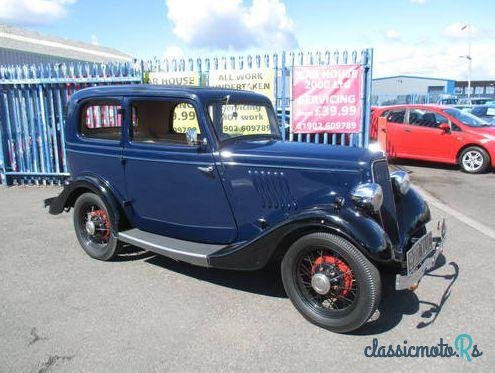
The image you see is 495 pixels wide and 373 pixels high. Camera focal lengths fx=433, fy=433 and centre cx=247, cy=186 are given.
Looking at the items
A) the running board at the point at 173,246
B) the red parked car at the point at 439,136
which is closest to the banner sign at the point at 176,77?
the running board at the point at 173,246

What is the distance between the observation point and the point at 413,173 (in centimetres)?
950

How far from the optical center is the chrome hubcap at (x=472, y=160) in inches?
377

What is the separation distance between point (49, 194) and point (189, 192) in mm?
4935

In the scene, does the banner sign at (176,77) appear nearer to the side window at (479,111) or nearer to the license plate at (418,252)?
the license plate at (418,252)

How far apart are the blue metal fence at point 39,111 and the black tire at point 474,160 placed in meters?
7.18

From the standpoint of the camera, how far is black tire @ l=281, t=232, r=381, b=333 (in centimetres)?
304

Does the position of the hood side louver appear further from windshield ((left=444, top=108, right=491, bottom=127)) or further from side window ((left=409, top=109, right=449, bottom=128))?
windshield ((left=444, top=108, right=491, bottom=127))

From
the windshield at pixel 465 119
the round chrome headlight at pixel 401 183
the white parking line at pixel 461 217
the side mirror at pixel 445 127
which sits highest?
the windshield at pixel 465 119

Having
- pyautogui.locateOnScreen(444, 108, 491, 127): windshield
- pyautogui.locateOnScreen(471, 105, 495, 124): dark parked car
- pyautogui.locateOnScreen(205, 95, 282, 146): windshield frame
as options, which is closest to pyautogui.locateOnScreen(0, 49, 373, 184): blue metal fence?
pyautogui.locateOnScreen(205, 95, 282, 146): windshield frame

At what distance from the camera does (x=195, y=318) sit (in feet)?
11.3

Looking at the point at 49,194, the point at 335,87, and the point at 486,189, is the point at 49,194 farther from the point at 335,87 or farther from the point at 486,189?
the point at 486,189

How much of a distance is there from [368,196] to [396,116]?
824 centimetres

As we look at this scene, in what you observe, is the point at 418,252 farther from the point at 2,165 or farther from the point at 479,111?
the point at 479,111

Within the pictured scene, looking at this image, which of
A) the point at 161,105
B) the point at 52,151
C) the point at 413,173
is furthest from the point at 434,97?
the point at 161,105
